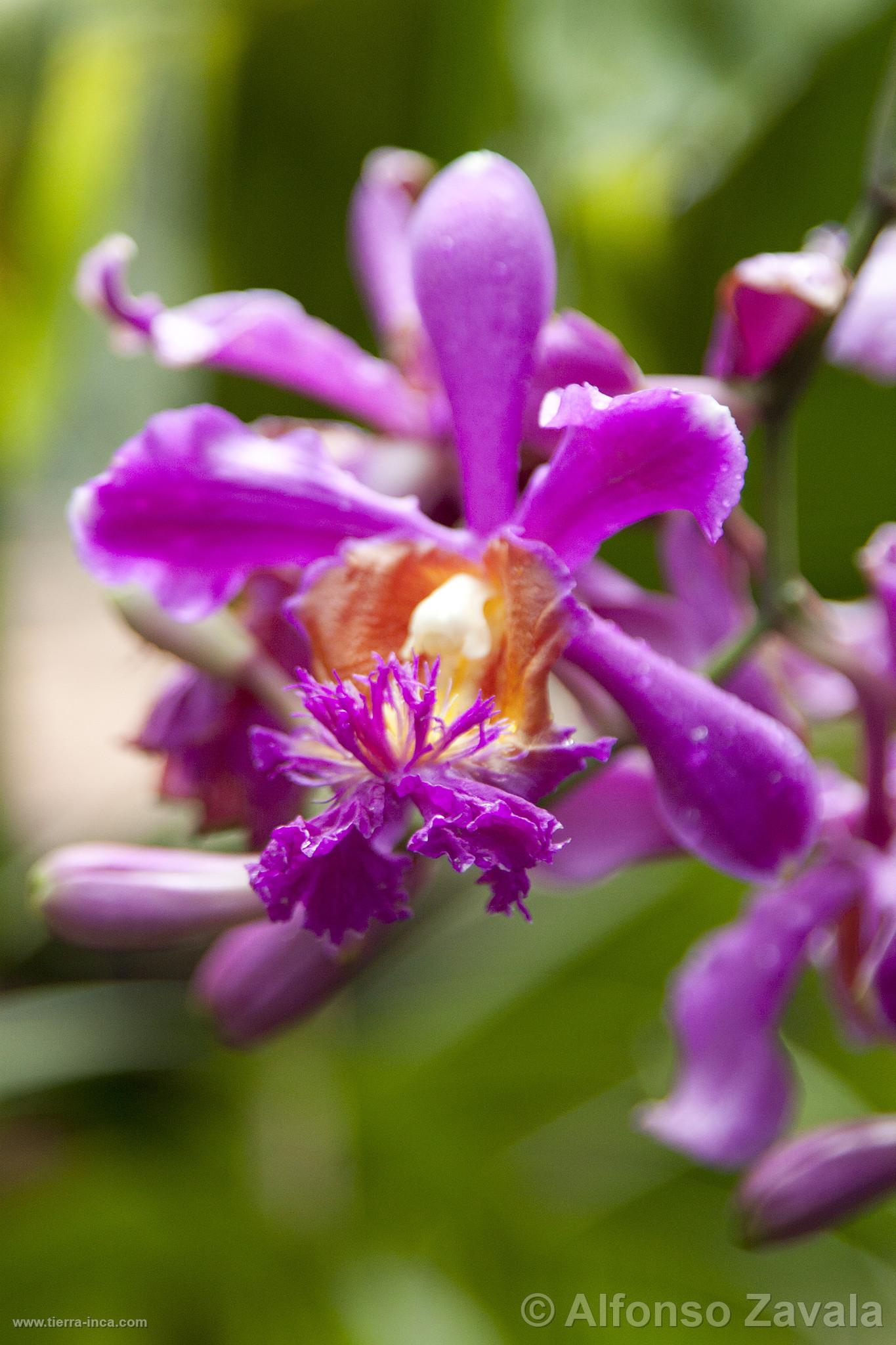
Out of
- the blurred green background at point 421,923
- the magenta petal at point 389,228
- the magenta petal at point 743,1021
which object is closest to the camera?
the magenta petal at point 743,1021

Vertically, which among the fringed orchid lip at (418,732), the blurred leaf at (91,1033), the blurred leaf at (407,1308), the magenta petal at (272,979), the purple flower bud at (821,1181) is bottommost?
the blurred leaf at (407,1308)

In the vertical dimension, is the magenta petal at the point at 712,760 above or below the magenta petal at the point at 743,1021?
above

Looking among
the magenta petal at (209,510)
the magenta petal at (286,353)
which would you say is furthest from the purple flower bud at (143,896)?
the magenta petal at (286,353)

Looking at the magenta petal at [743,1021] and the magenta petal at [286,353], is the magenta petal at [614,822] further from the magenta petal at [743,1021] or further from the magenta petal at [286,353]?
the magenta petal at [286,353]

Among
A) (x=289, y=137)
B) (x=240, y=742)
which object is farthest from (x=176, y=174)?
(x=240, y=742)

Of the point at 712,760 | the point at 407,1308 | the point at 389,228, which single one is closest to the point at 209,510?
the point at 712,760

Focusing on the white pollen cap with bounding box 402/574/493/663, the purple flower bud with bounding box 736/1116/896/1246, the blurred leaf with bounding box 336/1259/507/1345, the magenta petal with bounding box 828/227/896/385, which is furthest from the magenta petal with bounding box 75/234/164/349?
the blurred leaf with bounding box 336/1259/507/1345

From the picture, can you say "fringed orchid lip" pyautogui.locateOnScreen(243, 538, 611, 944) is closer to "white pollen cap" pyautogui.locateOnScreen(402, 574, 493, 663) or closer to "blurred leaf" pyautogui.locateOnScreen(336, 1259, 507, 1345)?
"white pollen cap" pyautogui.locateOnScreen(402, 574, 493, 663)

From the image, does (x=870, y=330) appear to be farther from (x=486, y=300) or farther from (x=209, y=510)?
(x=209, y=510)
